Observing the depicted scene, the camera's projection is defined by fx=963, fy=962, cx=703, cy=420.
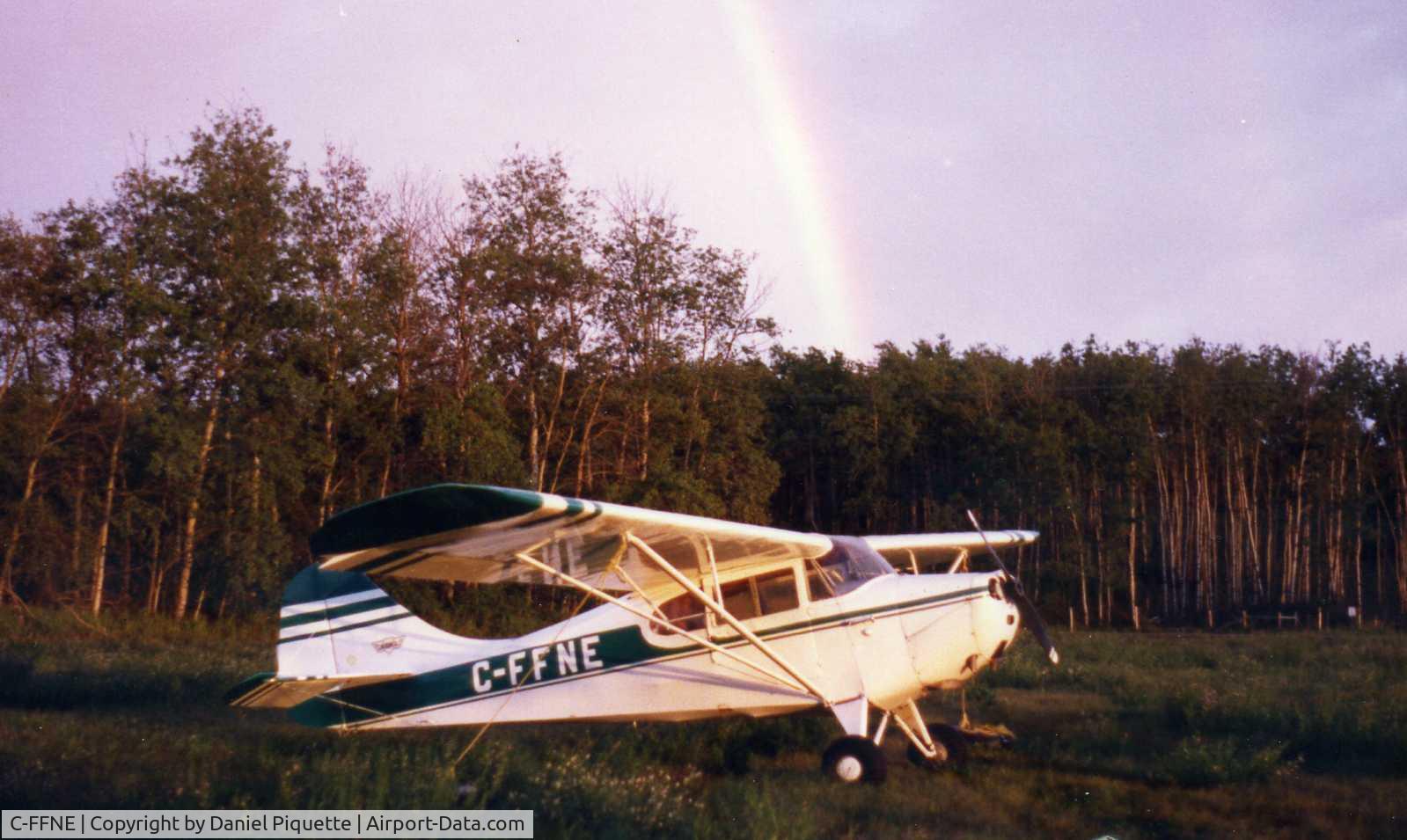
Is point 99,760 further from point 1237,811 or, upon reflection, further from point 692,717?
point 1237,811

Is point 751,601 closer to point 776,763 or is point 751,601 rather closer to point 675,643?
point 675,643

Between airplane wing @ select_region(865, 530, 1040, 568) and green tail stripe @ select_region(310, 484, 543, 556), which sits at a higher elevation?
green tail stripe @ select_region(310, 484, 543, 556)

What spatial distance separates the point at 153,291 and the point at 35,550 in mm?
5927

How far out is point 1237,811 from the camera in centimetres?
736

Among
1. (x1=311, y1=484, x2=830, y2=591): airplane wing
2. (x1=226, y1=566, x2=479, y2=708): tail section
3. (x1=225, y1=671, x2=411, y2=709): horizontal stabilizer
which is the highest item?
(x1=311, y1=484, x2=830, y2=591): airplane wing

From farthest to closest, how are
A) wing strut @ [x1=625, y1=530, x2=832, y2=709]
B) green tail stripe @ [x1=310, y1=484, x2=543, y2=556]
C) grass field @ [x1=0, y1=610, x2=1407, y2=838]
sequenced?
wing strut @ [x1=625, y1=530, x2=832, y2=709] < grass field @ [x1=0, y1=610, x2=1407, y2=838] < green tail stripe @ [x1=310, y1=484, x2=543, y2=556]

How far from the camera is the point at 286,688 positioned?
8.39 metres

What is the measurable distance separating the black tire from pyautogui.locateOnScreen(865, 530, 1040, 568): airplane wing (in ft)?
6.48

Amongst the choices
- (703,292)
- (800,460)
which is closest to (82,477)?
(703,292)

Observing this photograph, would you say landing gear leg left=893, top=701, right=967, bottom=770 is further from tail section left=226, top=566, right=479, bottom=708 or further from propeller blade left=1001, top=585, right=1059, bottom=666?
tail section left=226, top=566, right=479, bottom=708
